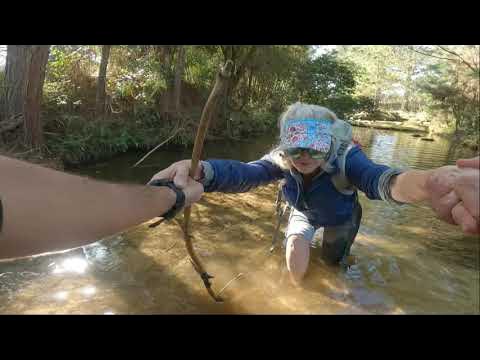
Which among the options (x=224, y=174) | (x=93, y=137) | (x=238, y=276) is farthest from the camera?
(x=93, y=137)

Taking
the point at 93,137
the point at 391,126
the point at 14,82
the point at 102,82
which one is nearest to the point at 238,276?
the point at 14,82

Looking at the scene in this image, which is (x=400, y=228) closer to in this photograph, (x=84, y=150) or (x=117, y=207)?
(x=117, y=207)

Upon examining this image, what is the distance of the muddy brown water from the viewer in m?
2.82

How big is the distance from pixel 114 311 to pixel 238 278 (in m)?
1.15

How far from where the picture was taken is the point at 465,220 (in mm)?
1382

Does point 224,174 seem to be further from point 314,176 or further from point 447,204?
point 447,204

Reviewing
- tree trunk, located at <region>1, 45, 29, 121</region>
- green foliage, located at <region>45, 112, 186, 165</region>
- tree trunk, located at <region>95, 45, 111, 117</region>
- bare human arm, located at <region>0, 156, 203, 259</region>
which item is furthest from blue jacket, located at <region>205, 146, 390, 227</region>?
tree trunk, located at <region>95, 45, 111, 117</region>

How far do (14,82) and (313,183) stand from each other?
Result: 6184mm

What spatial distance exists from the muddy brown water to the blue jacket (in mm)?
712

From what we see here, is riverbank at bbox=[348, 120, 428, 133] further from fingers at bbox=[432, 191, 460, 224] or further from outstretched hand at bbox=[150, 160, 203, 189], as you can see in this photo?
fingers at bbox=[432, 191, 460, 224]

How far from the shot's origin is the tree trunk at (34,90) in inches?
247

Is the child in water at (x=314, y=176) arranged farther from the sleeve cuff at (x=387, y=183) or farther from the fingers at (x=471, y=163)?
the fingers at (x=471, y=163)

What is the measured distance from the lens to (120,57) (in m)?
11.3

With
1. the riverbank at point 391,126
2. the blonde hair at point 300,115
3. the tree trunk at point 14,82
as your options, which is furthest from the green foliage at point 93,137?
the riverbank at point 391,126
